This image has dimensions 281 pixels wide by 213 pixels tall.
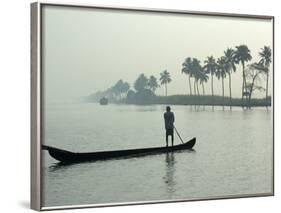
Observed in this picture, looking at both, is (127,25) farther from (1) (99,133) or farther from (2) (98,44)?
(1) (99,133)

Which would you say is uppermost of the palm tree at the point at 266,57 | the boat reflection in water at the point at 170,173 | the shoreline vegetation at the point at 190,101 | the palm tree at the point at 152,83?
the palm tree at the point at 266,57

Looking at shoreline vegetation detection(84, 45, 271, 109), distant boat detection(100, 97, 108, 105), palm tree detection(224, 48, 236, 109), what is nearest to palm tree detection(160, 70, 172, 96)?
shoreline vegetation detection(84, 45, 271, 109)

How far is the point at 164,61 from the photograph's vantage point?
20.1 ft

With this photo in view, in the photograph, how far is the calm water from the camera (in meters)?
5.73

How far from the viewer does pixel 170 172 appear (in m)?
6.11

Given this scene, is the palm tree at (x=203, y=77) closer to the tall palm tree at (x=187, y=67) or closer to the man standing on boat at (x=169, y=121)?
the tall palm tree at (x=187, y=67)

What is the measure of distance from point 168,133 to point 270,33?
1320 mm

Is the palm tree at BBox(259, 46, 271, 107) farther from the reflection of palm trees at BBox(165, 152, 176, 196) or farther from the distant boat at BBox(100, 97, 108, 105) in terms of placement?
the distant boat at BBox(100, 97, 108, 105)

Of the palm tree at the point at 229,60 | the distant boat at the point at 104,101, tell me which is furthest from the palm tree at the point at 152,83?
Result: the palm tree at the point at 229,60

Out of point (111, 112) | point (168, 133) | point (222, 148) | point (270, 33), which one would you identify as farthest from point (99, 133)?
point (270, 33)

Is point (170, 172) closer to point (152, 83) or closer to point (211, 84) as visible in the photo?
point (152, 83)

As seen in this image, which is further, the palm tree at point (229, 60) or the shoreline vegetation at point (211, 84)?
the palm tree at point (229, 60)

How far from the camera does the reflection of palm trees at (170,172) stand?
6.09 metres

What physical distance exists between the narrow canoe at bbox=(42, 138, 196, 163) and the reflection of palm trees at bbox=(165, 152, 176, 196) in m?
0.06
